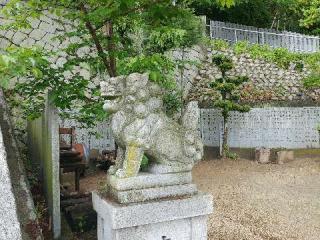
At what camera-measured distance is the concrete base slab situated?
321 cm

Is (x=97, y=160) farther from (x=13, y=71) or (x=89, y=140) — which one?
(x=13, y=71)

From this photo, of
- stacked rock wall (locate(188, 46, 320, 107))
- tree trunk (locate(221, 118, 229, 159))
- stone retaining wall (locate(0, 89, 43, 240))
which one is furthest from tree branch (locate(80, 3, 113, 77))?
stacked rock wall (locate(188, 46, 320, 107))

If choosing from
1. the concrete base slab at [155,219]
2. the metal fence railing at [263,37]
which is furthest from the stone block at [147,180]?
the metal fence railing at [263,37]

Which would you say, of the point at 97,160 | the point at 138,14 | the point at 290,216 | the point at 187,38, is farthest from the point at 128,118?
the point at 187,38

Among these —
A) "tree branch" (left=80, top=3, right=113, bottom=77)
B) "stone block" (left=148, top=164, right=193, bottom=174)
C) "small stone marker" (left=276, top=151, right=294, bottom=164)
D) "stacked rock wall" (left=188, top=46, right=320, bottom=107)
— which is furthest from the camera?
"stacked rock wall" (left=188, top=46, right=320, bottom=107)

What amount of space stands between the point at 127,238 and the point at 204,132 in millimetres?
9745

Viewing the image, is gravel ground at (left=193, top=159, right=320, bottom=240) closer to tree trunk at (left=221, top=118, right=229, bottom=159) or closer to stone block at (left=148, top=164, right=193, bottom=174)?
tree trunk at (left=221, top=118, right=229, bottom=159)

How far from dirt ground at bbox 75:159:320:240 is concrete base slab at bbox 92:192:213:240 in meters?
1.57

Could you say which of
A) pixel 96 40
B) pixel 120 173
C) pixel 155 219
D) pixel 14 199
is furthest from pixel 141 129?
pixel 96 40

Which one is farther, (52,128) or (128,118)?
(52,128)

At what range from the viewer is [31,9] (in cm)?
488

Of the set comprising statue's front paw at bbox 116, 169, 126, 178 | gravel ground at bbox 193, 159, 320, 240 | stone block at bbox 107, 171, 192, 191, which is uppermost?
statue's front paw at bbox 116, 169, 126, 178

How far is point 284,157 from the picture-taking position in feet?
38.0

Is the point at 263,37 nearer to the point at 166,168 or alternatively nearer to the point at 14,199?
the point at 166,168
